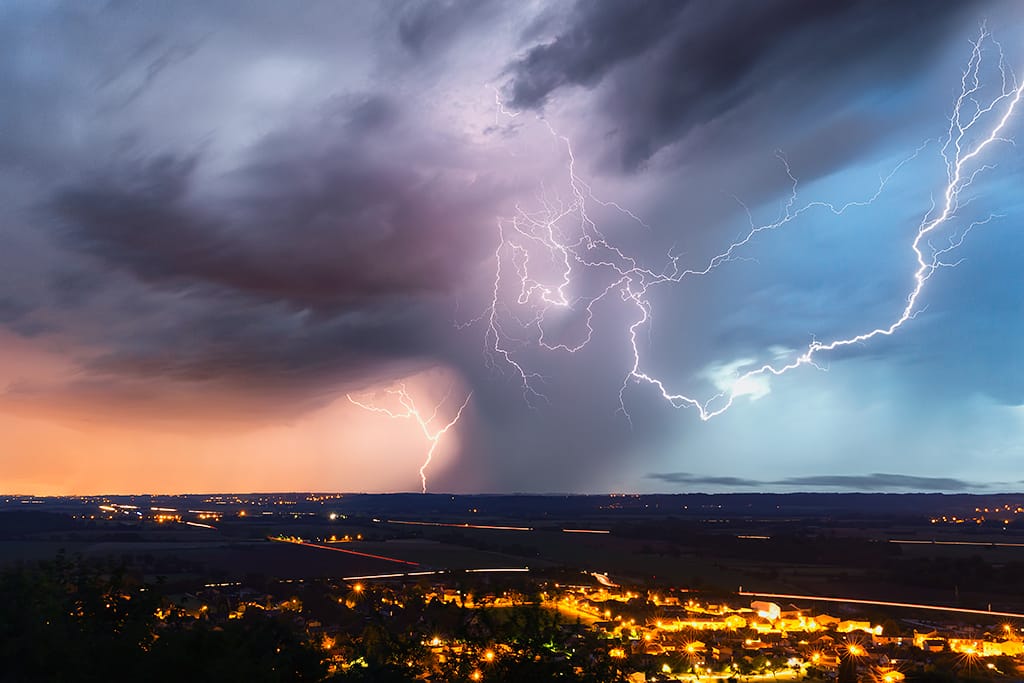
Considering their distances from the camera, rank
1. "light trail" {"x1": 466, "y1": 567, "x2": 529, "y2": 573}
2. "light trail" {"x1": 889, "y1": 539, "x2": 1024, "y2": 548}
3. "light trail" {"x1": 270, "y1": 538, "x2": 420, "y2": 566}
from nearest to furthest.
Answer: "light trail" {"x1": 466, "y1": 567, "x2": 529, "y2": 573}, "light trail" {"x1": 270, "y1": 538, "x2": 420, "y2": 566}, "light trail" {"x1": 889, "y1": 539, "x2": 1024, "y2": 548}

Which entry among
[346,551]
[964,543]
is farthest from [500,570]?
[964,543]

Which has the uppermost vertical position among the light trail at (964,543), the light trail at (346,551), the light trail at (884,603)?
the light trail at (964,543)

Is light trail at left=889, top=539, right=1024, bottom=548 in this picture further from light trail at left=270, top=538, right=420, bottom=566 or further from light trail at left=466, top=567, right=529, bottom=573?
light trail at left=270, top=538, right=420, bottom=566

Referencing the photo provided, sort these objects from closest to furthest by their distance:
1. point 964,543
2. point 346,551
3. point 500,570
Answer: point 500,570, point 346,551, point 964,543

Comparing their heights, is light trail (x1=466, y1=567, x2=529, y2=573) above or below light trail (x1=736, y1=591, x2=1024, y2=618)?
above

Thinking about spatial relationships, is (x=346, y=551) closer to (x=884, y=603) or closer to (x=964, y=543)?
(x=884, y=603)

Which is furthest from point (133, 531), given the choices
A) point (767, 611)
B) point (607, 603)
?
point (767, 611)

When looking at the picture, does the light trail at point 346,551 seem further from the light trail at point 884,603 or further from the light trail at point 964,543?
the light trail at point 964,543

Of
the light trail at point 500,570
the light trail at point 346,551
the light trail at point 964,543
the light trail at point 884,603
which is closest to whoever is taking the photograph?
the light trail at point 884,603

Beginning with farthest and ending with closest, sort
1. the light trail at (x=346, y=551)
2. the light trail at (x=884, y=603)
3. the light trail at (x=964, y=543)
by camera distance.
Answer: the light trail at (x=964, y=543)
the light trail at (x=346, y=551)
the light trail at (x=884, y=603)

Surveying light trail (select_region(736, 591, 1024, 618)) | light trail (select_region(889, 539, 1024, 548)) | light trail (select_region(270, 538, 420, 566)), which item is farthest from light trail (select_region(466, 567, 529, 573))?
light trail (select_region(889, 539, 1024, 548))

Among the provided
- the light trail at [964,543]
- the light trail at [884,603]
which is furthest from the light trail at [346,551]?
the light trail at [964,543]

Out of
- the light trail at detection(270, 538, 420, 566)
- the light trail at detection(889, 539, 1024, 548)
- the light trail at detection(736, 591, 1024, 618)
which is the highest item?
the light trail at detection(889, 539, 1024, 548)
